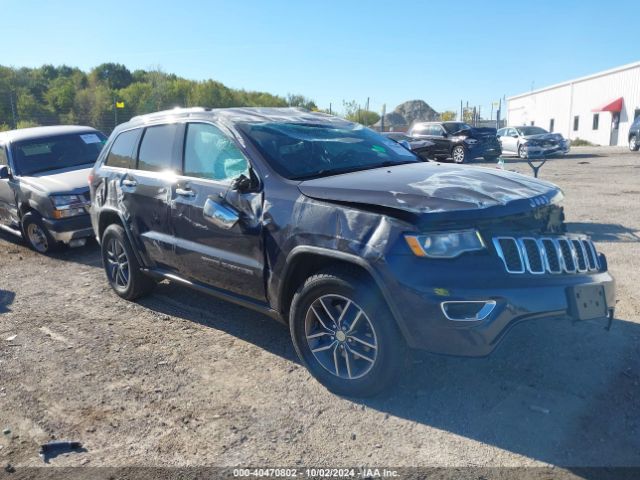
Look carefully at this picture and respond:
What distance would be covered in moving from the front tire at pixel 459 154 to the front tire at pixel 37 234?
16083 mm

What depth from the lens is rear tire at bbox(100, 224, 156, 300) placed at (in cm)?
498

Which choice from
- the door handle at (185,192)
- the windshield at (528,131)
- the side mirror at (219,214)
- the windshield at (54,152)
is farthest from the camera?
the windshield at (528,131)

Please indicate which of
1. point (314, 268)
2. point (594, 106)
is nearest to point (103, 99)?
point (314, 268)

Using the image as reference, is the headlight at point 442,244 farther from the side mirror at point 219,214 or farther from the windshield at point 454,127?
the windshield at point 454,127

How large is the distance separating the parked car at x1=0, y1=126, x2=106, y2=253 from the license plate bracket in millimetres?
6130

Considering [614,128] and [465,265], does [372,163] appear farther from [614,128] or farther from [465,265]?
[614,128]

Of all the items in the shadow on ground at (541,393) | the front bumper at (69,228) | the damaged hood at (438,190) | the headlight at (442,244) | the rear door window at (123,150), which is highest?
the rear door window at (123,150)

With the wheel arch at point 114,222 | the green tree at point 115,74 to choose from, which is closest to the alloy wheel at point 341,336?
the wheel arch at point 114,222

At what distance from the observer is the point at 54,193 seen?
6973mm

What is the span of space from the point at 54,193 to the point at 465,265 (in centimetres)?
594

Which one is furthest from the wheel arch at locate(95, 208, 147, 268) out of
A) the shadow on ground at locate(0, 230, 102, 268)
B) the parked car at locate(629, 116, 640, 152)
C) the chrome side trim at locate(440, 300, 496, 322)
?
the parked car at locate(629, 116, 640, 152)

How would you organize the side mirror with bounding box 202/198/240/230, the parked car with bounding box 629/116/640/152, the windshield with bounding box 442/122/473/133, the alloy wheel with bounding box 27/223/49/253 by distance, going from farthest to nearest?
the parked car with bounding box 629/116/640/152 < the windshield with bounding box 442/122/473/133 < the alloy wheel with bounding box 27/223/49/253 < the side mirror with bounding box 202/198/240/230

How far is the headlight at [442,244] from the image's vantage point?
285 centimetres

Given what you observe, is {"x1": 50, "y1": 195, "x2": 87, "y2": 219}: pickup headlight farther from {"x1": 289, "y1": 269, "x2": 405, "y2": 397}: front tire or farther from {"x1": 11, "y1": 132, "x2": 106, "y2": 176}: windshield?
{"x1": 289, "y1": 269, "x2": 405, "y2": 397}: front tire
